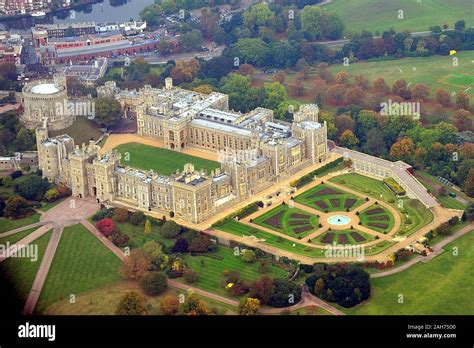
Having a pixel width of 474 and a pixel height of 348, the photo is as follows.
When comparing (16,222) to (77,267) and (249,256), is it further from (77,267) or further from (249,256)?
(249,256)

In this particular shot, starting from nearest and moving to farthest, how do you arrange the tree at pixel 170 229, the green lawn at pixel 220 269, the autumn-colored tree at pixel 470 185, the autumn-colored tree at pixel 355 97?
the green lawn at pixel 220 269 < the tree at pixel 170 229 < the autumn-colored tree at pixel 470 185 < the autumn-colored tree at pixel 355 97

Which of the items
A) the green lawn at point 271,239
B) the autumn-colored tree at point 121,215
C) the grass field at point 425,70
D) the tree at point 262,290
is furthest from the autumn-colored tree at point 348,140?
the tree at point 262,290

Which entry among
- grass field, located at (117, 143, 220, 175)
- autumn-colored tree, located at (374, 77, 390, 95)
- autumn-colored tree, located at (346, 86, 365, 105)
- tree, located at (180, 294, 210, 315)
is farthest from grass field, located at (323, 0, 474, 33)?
tree, located at (180, 294, 210, 315)

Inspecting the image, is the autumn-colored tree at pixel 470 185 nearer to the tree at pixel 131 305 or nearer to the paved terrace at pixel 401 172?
the paved terrace at pixel 401 172

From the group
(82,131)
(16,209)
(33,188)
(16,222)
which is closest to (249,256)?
(16,222)
